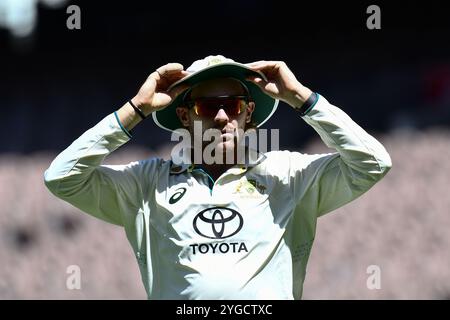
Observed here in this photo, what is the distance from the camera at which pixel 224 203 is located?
3.54 m

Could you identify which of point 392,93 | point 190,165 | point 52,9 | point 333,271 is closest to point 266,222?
point 190,165

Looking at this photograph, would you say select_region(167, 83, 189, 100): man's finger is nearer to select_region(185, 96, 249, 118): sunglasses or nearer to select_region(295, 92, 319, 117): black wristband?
select_region(185, 96, 249, 118): sunglasses

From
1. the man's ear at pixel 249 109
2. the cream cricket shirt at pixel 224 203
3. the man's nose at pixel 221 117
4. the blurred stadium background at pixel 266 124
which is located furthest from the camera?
the blurred stadium background at pixel 266 124

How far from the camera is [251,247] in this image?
348 cm

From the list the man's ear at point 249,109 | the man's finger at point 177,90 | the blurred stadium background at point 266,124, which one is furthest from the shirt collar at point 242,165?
the blurred stadium background at point 266,124

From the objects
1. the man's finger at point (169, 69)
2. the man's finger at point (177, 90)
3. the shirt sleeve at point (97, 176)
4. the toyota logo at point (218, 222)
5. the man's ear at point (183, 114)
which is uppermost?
the man's finger at point (169, 69)

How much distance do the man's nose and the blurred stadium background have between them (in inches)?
160

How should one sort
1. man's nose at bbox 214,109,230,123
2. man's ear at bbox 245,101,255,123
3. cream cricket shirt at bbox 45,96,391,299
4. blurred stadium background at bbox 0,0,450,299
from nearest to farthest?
cream cricket shirt at bbox 45,96,391,299, man's nose at bbox 214,109,230,123, man's ear at bbox 245,101,255,123, blurred stadium background at bbox 0,0,450,299

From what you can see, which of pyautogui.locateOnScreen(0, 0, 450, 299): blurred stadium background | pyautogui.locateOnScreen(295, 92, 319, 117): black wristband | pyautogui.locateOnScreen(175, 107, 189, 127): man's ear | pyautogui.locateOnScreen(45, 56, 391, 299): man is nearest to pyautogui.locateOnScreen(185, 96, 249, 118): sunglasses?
pyautogui.locateOnScreen(45, 56, 391, 299): man

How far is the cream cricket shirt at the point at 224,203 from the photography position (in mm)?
3469

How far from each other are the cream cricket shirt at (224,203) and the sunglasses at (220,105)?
21 cm

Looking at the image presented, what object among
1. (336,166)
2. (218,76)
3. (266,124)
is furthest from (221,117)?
(266,124)

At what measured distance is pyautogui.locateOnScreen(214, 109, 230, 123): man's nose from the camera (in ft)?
11.7

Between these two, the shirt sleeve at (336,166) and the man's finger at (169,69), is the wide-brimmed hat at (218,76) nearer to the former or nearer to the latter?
the man's finger at (169,69)
